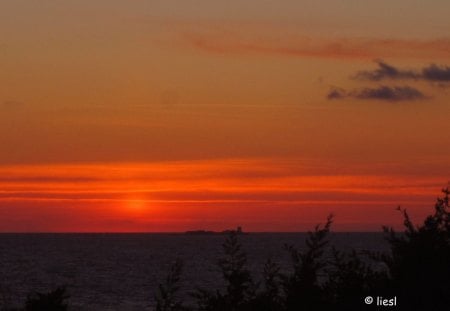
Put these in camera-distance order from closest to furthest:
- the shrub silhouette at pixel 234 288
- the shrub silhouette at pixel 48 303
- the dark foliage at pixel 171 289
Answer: the dark foliage at pixel 171 289, the shrub silhouette at pixel 234 288, the shrub silhouette at pixel 48 303

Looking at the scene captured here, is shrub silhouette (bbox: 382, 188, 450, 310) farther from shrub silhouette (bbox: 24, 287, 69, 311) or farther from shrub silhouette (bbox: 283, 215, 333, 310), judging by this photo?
shrub silhouette (bbox: 24, 287, 69, 311)

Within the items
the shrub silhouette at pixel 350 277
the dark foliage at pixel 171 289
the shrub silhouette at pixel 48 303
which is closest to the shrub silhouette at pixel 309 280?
the shrub silhouette at pixel 350 277

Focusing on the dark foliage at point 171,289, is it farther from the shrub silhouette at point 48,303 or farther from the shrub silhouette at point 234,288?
the shrub silhouette at point 48,303

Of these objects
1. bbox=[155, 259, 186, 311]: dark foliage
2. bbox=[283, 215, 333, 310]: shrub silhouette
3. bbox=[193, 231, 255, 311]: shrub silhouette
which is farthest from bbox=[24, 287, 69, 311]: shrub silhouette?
bbox=[283, 215, 333, 310]: shrub silhouette

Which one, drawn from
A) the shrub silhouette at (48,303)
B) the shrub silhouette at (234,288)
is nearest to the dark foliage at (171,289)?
the shrub silhouette at (234,288)

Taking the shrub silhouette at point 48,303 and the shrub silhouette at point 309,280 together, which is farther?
the shrub silhouette at point 48,303

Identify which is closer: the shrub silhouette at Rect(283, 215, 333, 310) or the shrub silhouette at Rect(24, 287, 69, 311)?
the shrub silhouette at Rect(283, 215, 333, 310)

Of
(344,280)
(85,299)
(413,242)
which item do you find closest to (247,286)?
(344,280)

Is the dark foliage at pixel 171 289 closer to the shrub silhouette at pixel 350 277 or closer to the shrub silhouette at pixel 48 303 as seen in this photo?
the shrub silhouette at pixel 350 277

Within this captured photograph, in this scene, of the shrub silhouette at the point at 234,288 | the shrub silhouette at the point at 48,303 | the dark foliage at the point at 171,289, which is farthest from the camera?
the shrub silhouette at the point at 48,303

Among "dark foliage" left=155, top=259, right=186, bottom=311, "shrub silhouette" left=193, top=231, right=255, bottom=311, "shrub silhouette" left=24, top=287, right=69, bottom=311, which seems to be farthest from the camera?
"shrub silhouette" left=24, top=287, right=69, bottom=311

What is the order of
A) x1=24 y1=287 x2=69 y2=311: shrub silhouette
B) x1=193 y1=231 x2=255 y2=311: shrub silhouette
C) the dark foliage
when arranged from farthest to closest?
x1=24 y1=287 x2=69 y2=311: shrub silhouette < x1=193 y1=231 x2=255 y2=311: shrub silhouette < the dark foliage

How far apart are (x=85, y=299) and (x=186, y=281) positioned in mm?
18337

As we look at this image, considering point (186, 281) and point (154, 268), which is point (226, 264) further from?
point (154, 268)
